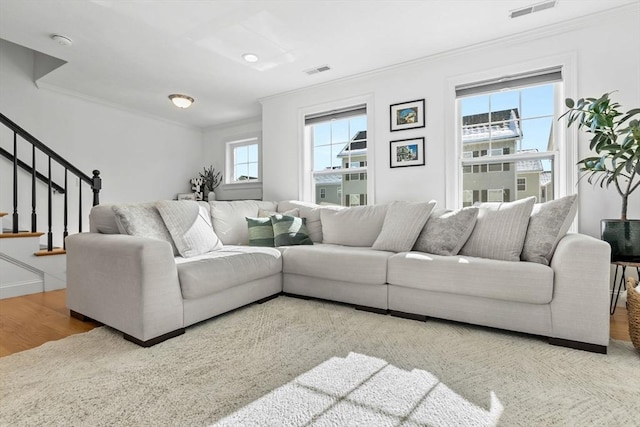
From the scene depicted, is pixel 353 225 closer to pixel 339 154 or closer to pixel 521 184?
pixel 339 154

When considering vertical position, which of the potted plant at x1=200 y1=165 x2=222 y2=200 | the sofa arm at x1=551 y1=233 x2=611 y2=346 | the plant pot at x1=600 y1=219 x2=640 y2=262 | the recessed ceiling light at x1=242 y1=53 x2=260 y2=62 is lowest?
the sofa arm at x1=551 y1=233 x2=611 y2=346

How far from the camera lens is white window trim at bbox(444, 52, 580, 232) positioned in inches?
114

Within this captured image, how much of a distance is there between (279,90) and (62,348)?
12.1 ft

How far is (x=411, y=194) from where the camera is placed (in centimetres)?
365

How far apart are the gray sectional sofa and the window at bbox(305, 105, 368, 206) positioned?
1.13 metres

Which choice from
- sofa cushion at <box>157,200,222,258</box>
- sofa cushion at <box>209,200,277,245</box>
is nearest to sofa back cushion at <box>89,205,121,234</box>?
sofa cushion at <box>157,200,222,258</box>

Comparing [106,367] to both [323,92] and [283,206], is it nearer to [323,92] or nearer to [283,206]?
[283,206]

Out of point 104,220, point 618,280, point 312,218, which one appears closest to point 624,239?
point 618,280

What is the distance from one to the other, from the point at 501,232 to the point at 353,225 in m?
1.34

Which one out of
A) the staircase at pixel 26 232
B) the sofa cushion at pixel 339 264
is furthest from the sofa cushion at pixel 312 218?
the staircase at pixel 26 232

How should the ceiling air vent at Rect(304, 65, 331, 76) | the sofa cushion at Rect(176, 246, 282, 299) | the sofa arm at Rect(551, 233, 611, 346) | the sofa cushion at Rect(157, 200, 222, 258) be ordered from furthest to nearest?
the ceiling air vent at Rect(304, 65, 331, 76) < the sofa cushion at Rect(157, 200, 222, 258) < the sofa cushion at Rect(176, 246, 282, 299) < the sofa arm at Rect(551, 233, 611, 346)

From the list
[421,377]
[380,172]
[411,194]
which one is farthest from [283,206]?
[421,377]

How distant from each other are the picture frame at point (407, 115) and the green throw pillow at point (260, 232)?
71.2 inches

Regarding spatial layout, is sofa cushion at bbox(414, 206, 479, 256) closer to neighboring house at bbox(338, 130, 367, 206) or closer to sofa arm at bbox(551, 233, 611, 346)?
sofa arm at bbox(551, 233, 611, 346)
